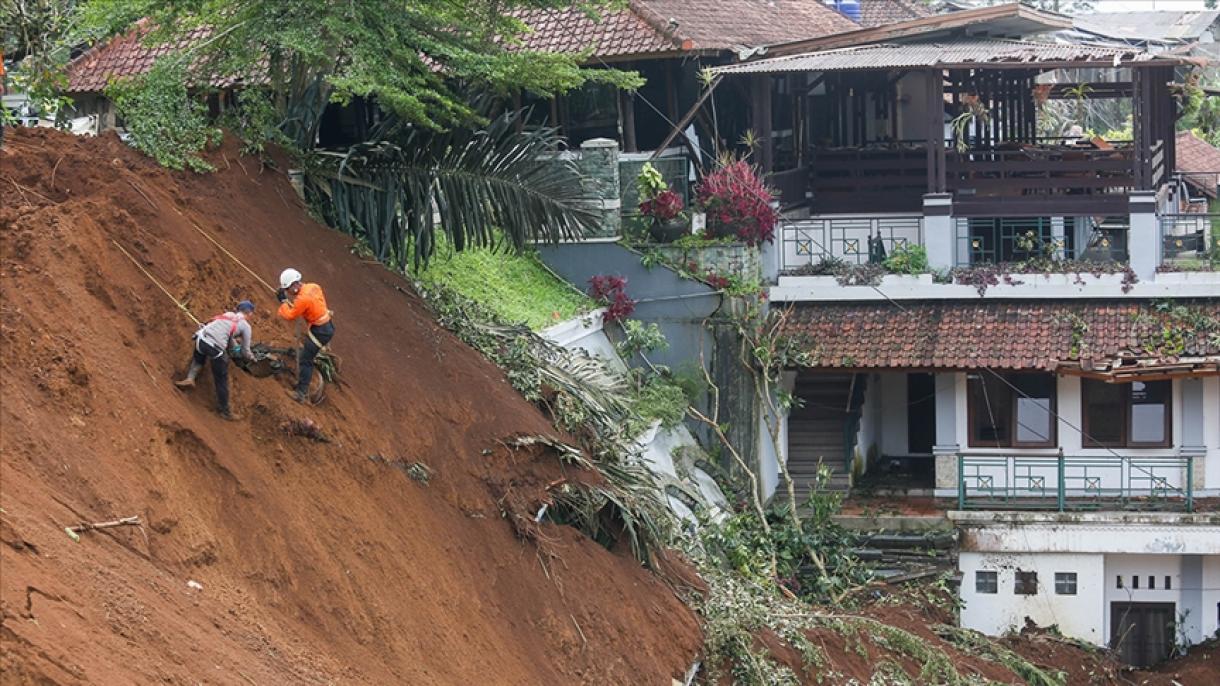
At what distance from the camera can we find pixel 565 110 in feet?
78.3

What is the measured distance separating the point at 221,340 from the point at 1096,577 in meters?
13.0

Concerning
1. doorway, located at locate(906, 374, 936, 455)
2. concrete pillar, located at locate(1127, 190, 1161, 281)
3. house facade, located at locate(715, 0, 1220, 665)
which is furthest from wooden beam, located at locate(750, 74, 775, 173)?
concrete pillar, located at locate(1127, 190, 1161, 281)

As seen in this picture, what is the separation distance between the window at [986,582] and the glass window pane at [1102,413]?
2.22 metres

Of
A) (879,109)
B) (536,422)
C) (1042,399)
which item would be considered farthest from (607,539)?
(879,109)

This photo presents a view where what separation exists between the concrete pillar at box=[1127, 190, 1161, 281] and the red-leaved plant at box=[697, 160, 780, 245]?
4469 mm

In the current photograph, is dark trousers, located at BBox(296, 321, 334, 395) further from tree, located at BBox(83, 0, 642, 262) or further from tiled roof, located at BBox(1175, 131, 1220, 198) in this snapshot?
tiled roof, located at BBox(1175, 131, 1220, 198)

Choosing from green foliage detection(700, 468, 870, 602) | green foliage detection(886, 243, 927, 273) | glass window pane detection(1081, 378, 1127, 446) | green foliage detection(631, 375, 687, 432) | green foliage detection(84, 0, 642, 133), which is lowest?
green foliage detection(700, 468, 870, 602)

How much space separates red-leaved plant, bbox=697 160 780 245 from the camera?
21.6 meters

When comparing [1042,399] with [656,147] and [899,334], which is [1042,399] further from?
[656,147]

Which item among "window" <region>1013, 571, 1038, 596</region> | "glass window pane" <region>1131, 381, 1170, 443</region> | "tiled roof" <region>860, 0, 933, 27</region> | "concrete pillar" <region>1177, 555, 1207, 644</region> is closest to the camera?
"window" <region>1013, 571, 1038, 596</region>

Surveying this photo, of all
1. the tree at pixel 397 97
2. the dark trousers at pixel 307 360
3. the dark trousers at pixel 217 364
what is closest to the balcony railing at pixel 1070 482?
the tree at pixel 397 97

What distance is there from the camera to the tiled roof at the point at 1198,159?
32969mm

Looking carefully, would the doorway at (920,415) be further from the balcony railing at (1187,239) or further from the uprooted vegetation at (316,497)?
the uprooted vegetation at (316,497)

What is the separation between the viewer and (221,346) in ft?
36.1
